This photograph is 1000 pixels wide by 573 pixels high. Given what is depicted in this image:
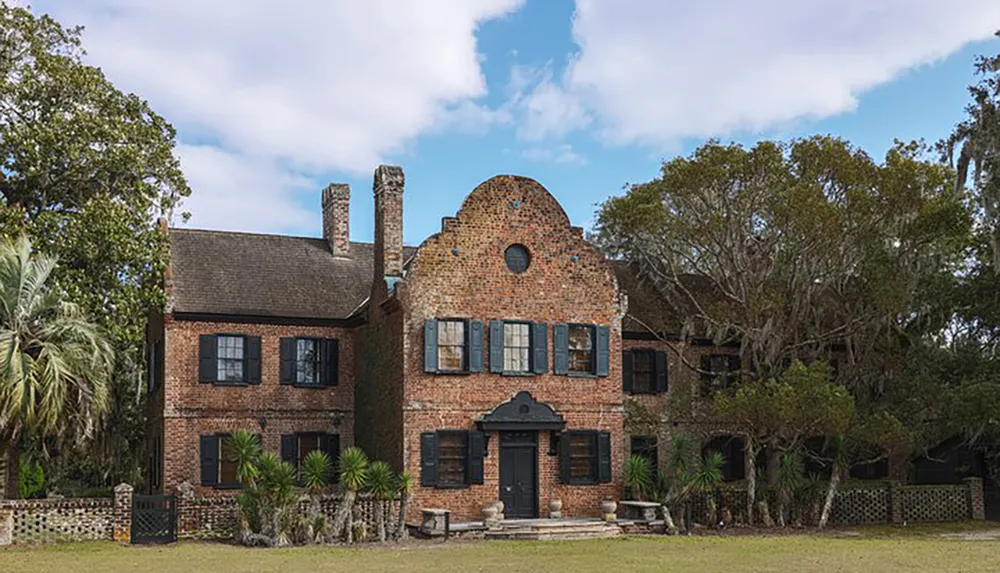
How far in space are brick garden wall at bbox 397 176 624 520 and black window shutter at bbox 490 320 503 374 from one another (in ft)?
0.55

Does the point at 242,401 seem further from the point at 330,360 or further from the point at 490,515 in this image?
the point at 490,515

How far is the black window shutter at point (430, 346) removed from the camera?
85.7 ft

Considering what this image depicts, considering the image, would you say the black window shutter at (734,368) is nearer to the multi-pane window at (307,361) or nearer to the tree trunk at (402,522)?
the tree trunk at (402,522)

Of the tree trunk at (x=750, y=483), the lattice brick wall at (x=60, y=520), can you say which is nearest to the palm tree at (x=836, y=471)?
the tree trunk at (x=750, y=483)

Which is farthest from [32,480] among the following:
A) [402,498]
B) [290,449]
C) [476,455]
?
[476,455]

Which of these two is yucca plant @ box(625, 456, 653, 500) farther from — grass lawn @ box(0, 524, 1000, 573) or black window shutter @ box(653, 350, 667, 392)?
black window shutter @ box(653, 350, 667, 392)

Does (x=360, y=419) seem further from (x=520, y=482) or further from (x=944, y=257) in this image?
(x=944, y=257)

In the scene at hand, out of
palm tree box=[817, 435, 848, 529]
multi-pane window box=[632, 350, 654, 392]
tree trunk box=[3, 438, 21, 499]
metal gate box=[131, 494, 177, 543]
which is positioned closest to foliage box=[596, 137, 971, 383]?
multi-pane window box=[632, 350, 654, 392]

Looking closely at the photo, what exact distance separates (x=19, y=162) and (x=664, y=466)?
17.6 metres

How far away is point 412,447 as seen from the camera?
25.9m

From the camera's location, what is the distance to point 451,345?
26562 millimetres

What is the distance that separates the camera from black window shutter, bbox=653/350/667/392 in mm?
31219

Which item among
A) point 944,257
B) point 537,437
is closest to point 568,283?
point 537,437

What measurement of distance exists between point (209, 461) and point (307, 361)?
3.49 metres
